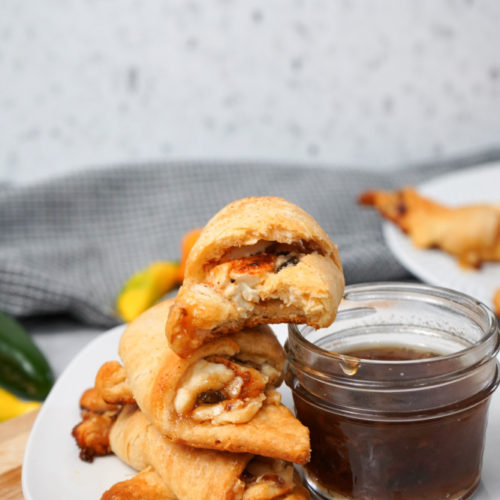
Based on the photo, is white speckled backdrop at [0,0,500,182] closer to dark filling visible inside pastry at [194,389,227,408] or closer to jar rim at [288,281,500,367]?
jar rim at [288,281,500,367]

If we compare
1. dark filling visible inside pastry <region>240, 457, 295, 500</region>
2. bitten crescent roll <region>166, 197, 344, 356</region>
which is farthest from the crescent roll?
bitten crescent roll <region>166, 197, 344, 356</region>

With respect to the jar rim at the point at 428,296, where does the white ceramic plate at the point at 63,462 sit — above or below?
below

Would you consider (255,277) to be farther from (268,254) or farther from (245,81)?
(245,81)

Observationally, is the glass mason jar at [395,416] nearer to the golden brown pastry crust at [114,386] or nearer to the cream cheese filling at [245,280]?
the cream cheese filling at [245,280]

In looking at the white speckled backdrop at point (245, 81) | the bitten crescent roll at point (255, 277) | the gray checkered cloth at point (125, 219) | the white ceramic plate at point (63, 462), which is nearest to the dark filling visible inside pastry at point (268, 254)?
the bitten crescent roll at point (255, 277)

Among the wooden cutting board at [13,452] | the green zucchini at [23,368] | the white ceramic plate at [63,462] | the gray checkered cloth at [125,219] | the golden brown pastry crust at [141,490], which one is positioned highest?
the golden brown pastry crust at [141,490]

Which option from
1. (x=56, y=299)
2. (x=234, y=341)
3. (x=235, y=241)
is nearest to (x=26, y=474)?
(x=234, y=341)
